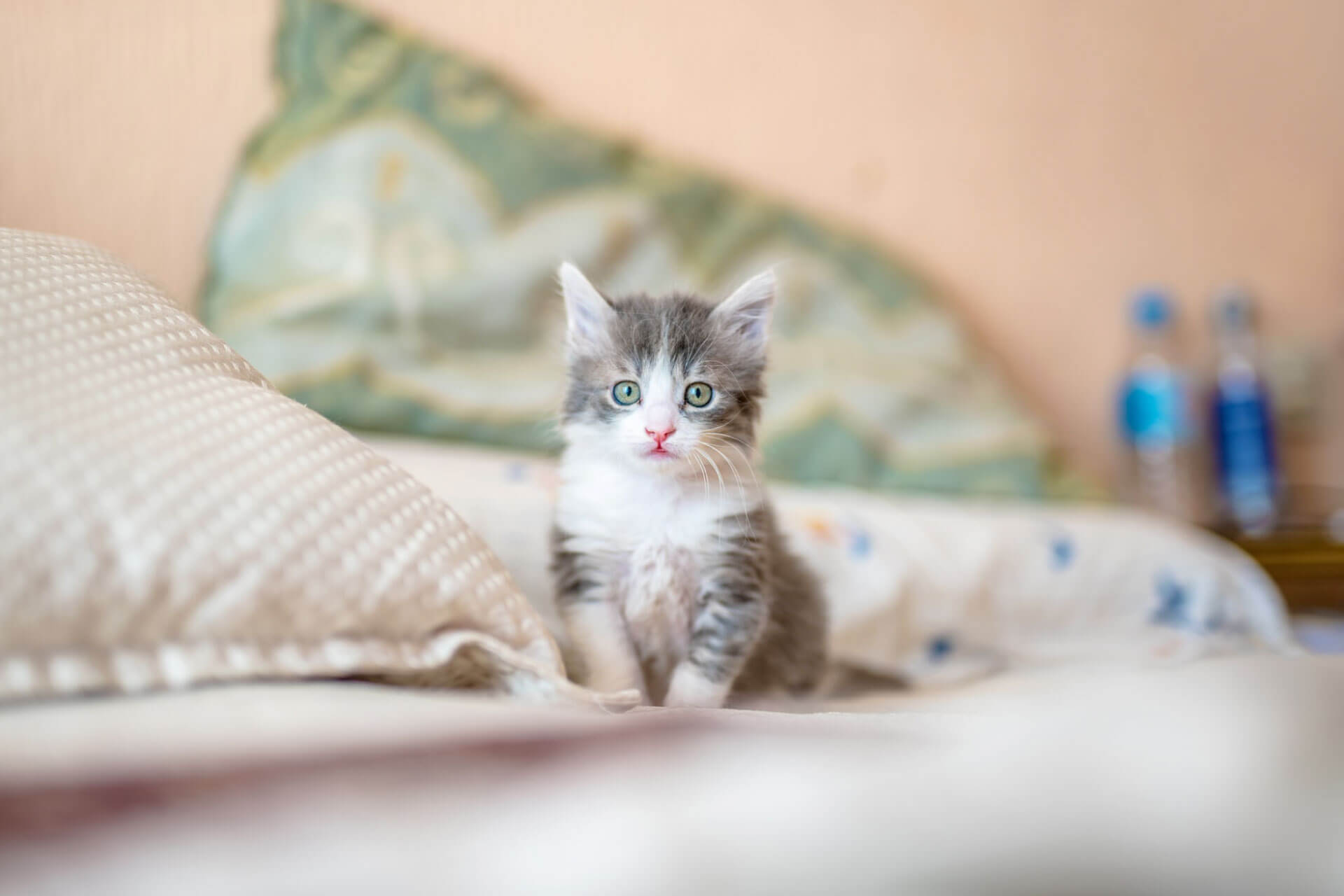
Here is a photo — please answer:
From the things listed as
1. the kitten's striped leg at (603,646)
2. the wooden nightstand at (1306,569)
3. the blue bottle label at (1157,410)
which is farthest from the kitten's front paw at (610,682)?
the blue bottle label at (1157,410)

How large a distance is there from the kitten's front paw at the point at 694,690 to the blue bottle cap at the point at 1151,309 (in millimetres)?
1820

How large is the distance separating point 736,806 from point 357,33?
137 centimetres

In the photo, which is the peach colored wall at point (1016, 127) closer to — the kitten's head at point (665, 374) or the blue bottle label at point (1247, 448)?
the blue bottle label at point (1247, 448)

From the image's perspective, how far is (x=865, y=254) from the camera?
190 centimetres

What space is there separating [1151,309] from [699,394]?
5.59 feet

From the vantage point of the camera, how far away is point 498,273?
1540 millimetres

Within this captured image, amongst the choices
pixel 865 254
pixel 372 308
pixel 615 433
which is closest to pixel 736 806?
pixel 615 433

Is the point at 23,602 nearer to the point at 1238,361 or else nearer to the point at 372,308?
the point at 372,308

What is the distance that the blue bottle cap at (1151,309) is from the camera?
2.13 metres

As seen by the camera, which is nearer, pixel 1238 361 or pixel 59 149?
pixel 59 149

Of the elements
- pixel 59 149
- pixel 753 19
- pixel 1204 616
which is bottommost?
pixel 1204 616

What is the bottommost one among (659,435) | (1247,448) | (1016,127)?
(1247,448)

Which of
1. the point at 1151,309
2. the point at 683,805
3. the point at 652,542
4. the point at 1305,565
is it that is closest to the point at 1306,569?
the point at 1305,565

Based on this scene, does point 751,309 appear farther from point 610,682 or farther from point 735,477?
point 610,682
